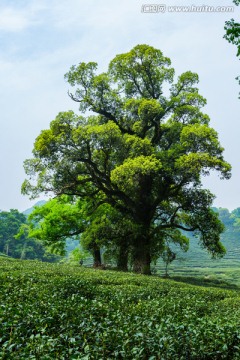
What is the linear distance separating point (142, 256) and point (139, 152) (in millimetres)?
8804

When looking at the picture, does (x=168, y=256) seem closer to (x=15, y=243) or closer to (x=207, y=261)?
(x=15, y=243)

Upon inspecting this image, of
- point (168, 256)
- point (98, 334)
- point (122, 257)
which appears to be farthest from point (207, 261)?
point (98, 334)

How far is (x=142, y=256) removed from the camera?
1192 inches

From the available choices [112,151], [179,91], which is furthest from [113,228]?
[179,91]

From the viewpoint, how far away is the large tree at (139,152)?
2811 cm

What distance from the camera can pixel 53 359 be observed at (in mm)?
4910

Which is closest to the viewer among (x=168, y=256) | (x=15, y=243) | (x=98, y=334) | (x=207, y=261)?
(x=98, y=334)

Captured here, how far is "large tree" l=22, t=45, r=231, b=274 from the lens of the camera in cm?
2811

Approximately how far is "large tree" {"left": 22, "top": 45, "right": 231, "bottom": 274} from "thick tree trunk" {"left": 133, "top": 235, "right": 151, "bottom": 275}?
8cm

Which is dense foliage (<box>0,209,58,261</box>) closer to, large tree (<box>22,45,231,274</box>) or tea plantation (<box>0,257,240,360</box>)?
large tree (<box>22,45,231,274</box>)

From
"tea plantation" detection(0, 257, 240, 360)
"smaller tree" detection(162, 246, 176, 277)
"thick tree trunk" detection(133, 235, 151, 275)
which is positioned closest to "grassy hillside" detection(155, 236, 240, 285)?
"smaller tree" detection(162, 246, 176, 277)

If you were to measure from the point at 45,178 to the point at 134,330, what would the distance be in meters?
25.4

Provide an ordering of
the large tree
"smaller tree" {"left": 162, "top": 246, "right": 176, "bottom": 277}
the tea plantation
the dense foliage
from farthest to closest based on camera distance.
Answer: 1. the dense foliage
2. "smaller tree" {"left": 162, "top": 246, "right": 176, "bottom": 277}
3. the large tree
4. the tea plantation

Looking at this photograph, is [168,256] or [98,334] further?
[168,256]
